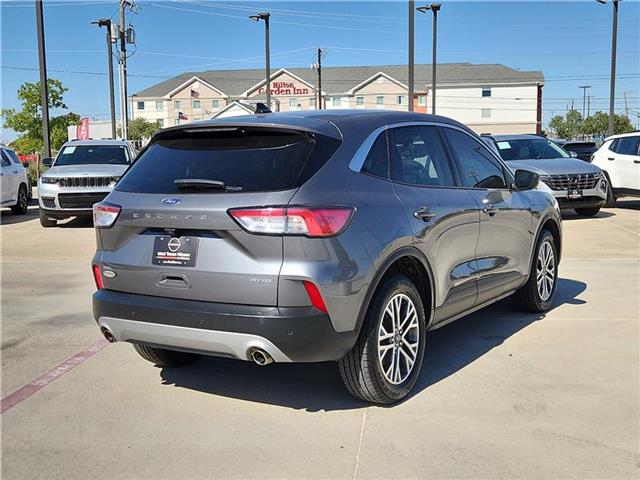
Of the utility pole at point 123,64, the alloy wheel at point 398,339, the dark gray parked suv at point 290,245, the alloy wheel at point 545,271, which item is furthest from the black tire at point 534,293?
the utility pole at point 123,64

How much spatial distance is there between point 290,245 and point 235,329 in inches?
21.3

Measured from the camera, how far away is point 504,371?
4.84 meters

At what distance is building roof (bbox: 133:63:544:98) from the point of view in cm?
7569

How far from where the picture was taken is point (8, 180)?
52.5 feet

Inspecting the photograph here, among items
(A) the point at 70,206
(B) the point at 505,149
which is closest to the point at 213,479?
(A) the point at 70,206

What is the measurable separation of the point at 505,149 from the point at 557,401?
455 inches

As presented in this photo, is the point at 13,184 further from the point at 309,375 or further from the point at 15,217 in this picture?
the point at 309,375

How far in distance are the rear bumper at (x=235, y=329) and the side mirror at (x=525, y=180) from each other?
2773 millimetres

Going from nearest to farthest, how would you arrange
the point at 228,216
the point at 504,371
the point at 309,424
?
1. the point at 228,216
2. the point at 309,424
3. the point at 504,371

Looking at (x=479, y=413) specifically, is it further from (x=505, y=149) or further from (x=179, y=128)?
(x=505, y=149)

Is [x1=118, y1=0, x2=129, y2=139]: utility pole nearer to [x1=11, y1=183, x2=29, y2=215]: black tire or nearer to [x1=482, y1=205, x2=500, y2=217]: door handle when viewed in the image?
[x1=11, y1=183, x2=29, y2=215]: black tire

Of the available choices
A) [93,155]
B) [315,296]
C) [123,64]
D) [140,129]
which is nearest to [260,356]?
[315,296]

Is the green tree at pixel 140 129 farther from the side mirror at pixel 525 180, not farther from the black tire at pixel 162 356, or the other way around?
the black tire at pixel 162 356

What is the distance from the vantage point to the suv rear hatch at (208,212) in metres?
3.67
